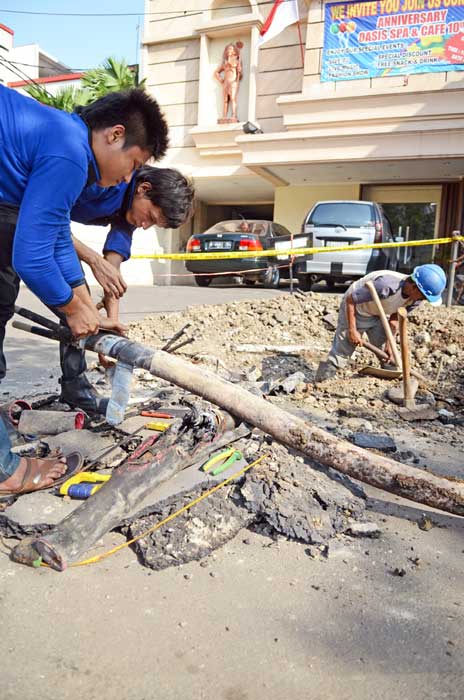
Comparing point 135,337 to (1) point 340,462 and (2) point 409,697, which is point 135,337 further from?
(2) point 409,697

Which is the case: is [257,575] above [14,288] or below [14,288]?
below

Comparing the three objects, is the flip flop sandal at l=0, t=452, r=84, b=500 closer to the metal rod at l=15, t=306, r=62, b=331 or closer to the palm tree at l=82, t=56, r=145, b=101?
the metal rod at l=15, t=306, r=62, b=331

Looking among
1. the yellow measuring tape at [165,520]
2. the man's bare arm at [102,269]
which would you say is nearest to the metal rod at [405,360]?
the yellow measuring tape at [165,520]

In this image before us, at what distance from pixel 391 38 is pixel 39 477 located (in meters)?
16.3

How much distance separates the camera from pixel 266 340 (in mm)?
6984

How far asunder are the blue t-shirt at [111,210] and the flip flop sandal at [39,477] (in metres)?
1.33

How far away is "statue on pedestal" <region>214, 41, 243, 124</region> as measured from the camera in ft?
59.8

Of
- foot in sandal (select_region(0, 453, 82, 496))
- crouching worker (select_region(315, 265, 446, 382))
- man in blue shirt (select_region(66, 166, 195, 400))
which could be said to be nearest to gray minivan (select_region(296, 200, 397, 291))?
crouching worker (select_region(315, 265, 446, 382))

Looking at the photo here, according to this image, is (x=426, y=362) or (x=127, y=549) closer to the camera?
(x=127, y=549)

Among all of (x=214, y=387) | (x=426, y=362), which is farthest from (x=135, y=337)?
(x=214, y=387)

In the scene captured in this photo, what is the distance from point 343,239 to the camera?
1019 cm

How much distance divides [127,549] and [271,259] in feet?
33.0

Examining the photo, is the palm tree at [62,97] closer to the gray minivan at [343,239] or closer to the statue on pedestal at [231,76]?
the statue on pedestal at [231,76]

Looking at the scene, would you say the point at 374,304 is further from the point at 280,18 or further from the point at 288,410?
the point at 280,18
